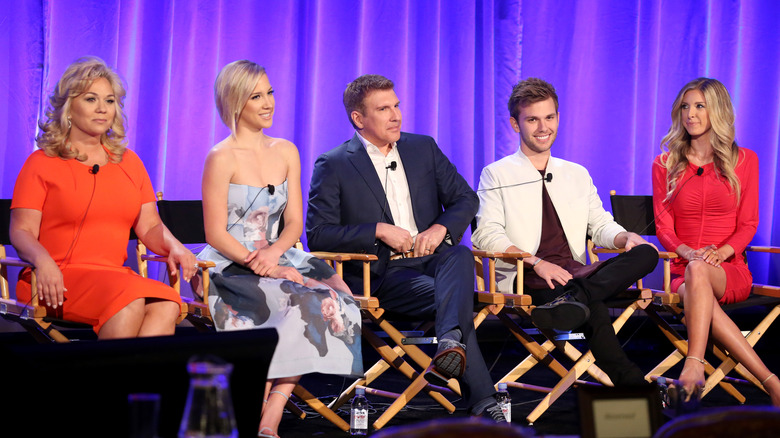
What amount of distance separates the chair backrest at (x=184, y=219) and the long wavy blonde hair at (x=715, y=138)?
2.32 meters

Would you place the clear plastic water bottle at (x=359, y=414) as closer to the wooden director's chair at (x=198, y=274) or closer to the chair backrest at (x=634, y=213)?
the wooden director's chair at (x=198, y=274)

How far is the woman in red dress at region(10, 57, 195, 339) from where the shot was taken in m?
3.06

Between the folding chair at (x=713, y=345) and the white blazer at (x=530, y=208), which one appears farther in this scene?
the white blazer at (x=530, y=208)

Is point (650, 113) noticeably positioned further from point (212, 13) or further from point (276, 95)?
point (212, 13)

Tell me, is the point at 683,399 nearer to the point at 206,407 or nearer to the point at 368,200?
the point at 206,407

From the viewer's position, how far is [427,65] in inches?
203

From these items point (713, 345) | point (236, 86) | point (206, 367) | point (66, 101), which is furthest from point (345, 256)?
point (206, 367)

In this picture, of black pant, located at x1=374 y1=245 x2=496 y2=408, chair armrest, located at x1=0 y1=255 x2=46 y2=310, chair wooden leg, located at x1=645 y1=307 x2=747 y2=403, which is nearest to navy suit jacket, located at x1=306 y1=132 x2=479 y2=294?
black pant, located at x1=374 y1=245 x2=496 y2=408

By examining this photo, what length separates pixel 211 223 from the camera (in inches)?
134

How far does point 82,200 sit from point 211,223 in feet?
1.60

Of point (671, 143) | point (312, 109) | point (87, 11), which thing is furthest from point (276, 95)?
point (671, 143)

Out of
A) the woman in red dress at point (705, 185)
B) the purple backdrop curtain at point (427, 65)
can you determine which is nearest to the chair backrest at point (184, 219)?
the purple backdrop curtain at point (427, 65)

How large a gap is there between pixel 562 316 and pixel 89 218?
74.0 inches

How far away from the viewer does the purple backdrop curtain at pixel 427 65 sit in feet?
14.6
